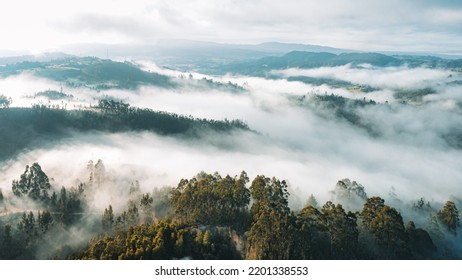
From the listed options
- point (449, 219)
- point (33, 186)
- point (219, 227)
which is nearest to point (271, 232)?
point (219, 227)

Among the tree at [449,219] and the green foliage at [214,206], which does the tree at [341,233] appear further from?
the tree at [449,219]

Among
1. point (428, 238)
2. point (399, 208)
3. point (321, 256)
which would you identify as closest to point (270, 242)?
point (321, 256)

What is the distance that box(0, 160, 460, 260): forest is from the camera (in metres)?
111

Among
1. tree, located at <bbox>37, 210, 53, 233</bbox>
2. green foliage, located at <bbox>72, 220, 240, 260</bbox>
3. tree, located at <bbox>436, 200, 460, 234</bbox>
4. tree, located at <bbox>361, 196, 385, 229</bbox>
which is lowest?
tree, located at <bbox>37, 210, 53, 233</bbox>

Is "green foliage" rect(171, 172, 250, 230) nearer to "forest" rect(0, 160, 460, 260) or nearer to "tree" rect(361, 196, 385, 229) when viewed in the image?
"forest" rect(0, 160, 460, 260)

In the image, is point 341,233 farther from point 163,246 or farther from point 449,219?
point 449,219

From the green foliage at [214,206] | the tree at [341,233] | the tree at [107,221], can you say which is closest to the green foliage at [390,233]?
the tree at [341,233]

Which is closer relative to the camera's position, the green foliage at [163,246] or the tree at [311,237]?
the green foliage at [163,246]

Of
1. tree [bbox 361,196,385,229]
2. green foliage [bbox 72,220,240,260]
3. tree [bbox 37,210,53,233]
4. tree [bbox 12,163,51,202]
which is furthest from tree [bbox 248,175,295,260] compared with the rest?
tree [bbox 12,163,51,202]

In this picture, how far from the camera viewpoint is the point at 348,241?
383 ft

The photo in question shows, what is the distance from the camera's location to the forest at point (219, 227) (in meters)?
111

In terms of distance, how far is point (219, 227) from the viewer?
130 m

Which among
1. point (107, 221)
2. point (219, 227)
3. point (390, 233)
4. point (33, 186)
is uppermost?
point (390, 233)
